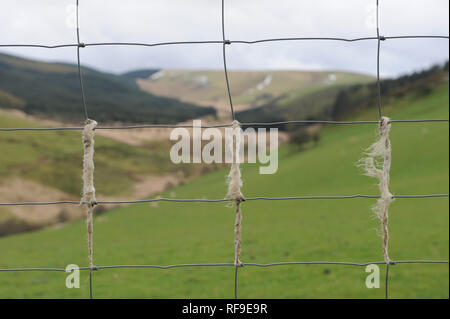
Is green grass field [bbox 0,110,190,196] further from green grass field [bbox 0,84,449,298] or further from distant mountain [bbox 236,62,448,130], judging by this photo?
distant mountain [bbox 236,62,448,130]

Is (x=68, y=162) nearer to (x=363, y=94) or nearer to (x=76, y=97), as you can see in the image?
(x=76, y=97)

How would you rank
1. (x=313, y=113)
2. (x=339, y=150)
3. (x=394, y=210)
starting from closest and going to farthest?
1. (x=394, y=210)
2. (x=339, y=150)
3. (x=313, y=113)

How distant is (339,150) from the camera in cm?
2745

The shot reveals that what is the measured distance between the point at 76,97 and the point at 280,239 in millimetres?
19448

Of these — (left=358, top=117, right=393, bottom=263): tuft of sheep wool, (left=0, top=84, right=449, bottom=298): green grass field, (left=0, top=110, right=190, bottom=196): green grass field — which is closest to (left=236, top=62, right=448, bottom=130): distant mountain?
(left=0, top=84, right=449, bottom=298): green grass field

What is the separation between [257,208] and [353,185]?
5.09 m

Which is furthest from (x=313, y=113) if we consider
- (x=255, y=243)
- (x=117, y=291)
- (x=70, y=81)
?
(x=117, y=291)

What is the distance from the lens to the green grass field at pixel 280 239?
7.93m

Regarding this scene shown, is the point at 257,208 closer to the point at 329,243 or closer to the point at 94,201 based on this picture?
the point at 329,243

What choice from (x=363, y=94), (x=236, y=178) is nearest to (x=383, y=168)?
(x=236, y=178)

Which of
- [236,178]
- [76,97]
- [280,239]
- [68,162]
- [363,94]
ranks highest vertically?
[363,94]

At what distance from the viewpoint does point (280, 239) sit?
12.4m

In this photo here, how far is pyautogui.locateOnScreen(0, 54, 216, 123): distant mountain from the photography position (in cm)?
2050

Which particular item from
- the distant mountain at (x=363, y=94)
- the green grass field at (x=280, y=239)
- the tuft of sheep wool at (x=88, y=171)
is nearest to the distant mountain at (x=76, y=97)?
the green grass field at (x=280, y=239)
